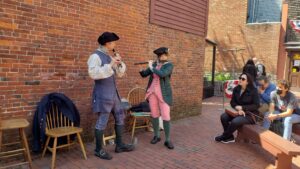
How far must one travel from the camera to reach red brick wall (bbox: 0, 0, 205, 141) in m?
3.58

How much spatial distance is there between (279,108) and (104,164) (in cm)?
341

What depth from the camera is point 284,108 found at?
5066 mm

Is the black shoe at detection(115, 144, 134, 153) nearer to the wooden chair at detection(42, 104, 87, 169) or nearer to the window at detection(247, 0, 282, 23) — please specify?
the wooden chair at detection(42, 104, 87, 169)

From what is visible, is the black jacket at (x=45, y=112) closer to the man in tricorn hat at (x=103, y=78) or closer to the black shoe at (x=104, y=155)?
the man in tricorn hat at (x=103, y=78)

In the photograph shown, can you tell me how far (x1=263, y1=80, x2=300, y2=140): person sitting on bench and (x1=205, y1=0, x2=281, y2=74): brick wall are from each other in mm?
11149

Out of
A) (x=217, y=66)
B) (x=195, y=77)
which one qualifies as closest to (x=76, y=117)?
(x=195, y=77)

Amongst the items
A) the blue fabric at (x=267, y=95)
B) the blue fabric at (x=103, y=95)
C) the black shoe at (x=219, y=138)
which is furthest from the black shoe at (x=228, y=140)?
A: the blue fabric at (x=103, y=95)

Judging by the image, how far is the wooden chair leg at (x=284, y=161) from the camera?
3840 mm

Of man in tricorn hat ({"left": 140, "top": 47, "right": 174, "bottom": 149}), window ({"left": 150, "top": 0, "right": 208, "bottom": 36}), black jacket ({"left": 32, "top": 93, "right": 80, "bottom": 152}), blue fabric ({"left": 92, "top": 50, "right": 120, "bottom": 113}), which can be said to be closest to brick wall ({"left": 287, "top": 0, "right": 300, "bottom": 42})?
window ({"left": 150, "top": 0, "right": 208, "bottom": 36})

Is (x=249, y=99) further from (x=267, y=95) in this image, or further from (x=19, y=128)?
(x=19, y=128)

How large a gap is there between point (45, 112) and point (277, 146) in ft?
10.7

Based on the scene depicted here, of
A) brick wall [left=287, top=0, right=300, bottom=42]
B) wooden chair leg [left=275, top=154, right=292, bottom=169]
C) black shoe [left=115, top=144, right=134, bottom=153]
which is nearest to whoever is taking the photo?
wooden chair leg [left=275, top=154, right=292, bottom=169]

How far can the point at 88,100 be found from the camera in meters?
4.65

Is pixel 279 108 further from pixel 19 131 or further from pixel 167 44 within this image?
pixel 19 131
